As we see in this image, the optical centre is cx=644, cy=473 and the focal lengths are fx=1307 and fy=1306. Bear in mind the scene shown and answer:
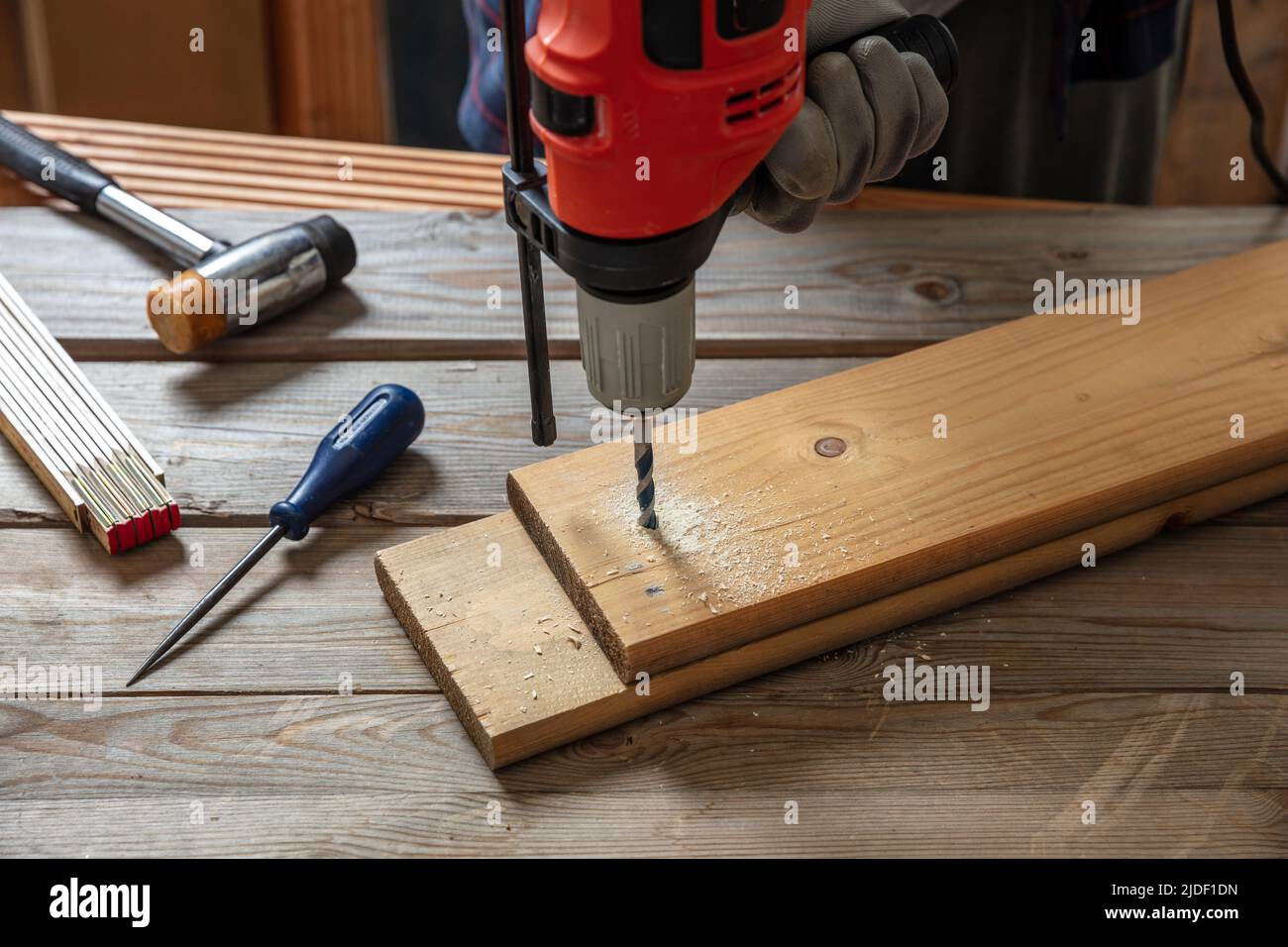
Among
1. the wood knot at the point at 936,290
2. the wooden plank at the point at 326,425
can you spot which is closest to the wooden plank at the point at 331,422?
the wooden plank at the point at 326,425

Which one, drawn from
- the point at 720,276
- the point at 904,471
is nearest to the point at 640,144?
the point at 904,471

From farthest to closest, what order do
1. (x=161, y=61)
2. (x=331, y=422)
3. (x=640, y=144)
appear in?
(x=161, y=61) < (x=331, y=422) < (x=640, y=144)

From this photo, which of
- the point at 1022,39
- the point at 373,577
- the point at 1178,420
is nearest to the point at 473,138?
the point at 1022,39

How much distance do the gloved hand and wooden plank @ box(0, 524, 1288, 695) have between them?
0.32m

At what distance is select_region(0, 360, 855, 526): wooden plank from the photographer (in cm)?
105

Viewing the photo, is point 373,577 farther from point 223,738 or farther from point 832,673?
point 832,673

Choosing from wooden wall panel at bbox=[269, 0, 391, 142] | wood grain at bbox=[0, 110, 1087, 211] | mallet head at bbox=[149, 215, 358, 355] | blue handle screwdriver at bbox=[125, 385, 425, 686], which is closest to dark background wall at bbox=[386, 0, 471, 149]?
wooden wall panel at bbox=[269, 0, 391, 142]

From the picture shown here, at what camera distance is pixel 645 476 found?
916mm

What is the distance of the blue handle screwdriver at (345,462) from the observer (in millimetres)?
971

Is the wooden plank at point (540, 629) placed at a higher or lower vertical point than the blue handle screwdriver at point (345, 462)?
lower

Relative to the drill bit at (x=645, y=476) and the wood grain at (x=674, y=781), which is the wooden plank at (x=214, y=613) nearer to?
the wood grain at (x=674, y=781)

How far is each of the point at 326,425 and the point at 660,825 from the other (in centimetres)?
50

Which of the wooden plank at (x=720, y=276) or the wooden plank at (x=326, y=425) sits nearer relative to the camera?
the wooden plank at (x=326, y=425)

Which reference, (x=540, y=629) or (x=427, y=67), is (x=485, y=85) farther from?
(x=427, y=67)
